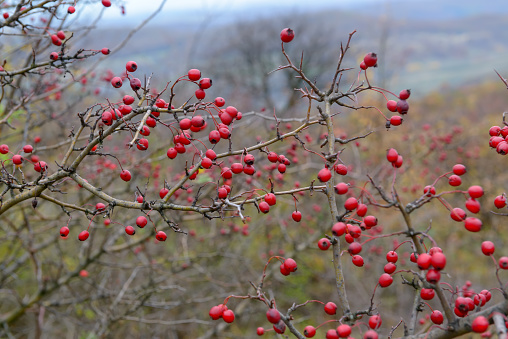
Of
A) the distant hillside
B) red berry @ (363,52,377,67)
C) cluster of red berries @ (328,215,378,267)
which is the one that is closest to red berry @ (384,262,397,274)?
cluster of red berries @ (328,215,378,267)

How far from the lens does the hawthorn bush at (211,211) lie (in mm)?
1804

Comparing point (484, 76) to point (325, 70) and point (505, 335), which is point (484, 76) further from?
point (505, 335)

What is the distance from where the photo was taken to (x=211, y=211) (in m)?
1.83

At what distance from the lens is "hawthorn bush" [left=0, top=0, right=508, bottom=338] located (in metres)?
1.80

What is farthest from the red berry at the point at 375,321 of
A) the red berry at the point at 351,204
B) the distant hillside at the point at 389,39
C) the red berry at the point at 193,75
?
the distant hillside at the point at 389,39

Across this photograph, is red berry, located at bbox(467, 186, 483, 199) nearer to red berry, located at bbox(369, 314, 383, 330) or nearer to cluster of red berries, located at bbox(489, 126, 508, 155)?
cluster of red berries, located at bbox(489, 126, 508, 155)

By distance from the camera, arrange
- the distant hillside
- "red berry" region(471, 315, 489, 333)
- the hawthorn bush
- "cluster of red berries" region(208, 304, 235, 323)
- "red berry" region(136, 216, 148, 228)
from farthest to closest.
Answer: the distant hillside < "red berry" region(136, 216, 148, 228) < "cluster of red berries" region(208, 304, 235, 323) < the hawthorn bush < "red berry" region(471, 315, 489, 333)

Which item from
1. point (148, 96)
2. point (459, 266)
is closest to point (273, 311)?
point (148, 96)

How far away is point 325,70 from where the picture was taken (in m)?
23.0

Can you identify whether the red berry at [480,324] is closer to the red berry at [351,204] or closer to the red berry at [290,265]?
the red berry at [351,204]

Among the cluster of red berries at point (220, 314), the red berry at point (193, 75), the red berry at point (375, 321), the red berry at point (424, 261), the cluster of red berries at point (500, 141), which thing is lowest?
the cluster of red berries at point (220, 314)

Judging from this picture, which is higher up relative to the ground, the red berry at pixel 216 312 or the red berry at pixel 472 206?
the red berry at pixel 472 206

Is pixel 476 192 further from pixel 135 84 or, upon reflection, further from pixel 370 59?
pixel 135 84

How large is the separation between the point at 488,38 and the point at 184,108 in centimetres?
2586
